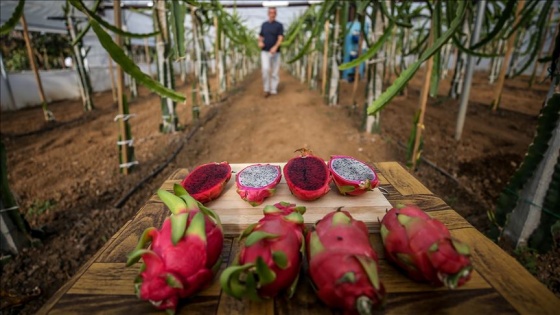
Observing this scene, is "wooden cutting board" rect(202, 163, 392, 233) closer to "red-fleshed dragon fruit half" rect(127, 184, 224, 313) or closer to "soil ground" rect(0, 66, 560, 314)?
"red-fleshed dragon fruit half" rect(127, 184, 224, 313)

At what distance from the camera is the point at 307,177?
3.12 feet

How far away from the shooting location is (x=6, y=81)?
5.32 m

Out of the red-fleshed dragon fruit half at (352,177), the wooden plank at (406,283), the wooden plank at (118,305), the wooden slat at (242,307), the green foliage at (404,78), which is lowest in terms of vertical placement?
the wooden plank at (118,305)

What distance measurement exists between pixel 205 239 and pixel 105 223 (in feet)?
5.57

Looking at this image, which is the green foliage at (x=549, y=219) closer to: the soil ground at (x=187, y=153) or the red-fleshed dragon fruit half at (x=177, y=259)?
the soil ground at (x=187, y=153)

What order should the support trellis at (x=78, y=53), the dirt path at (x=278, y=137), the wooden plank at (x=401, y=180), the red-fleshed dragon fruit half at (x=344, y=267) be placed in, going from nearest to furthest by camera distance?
the red-fleshed dragon fruit half at (x=344, y=267)
the wooden plank at (x=401, y=180)
the dirt path at (x=278, y=137)
the support trellis at (x=78, y=53)

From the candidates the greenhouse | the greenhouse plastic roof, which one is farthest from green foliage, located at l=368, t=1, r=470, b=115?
the greenhouse plastic roof

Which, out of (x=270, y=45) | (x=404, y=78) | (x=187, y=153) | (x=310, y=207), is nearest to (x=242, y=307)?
(x=310, y=207)

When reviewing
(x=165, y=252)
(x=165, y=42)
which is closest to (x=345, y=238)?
(x=165, y=252)

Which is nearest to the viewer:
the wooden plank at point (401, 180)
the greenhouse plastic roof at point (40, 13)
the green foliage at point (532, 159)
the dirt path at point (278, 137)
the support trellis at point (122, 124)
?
the wooden plank at point (401, 180)

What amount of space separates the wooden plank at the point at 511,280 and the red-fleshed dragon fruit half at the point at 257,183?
586 mm

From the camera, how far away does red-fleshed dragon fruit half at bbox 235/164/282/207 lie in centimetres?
90

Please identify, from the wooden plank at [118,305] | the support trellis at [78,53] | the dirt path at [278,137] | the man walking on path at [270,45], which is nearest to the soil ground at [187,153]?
the dirt path at [278,137]

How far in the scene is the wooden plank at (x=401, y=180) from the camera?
1.09 m
